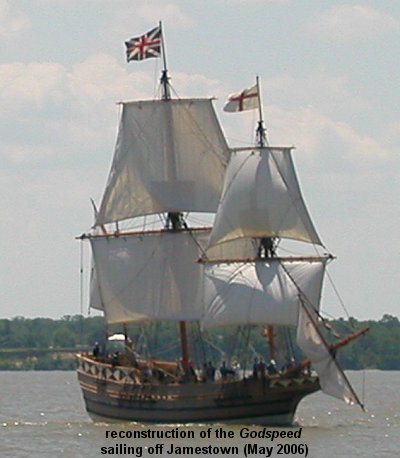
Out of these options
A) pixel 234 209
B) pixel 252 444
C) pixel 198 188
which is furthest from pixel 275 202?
pixel 252 444

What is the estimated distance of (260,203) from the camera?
81.8 meters

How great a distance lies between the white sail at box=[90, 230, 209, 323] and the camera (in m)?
88.2

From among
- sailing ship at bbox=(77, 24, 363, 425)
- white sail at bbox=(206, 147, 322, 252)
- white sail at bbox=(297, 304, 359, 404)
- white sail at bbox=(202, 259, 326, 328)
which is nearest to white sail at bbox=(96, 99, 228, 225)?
sailing ship at bbox=(77, 24, 363, 425)

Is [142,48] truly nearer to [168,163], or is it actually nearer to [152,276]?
[168,163]

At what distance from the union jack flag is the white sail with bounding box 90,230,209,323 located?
287 inches

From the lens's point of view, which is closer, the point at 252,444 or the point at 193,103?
the point at 252,444

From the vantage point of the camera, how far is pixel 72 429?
83688 millimetres

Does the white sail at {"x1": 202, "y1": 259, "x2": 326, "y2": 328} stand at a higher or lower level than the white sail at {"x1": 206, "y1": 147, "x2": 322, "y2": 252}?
lower

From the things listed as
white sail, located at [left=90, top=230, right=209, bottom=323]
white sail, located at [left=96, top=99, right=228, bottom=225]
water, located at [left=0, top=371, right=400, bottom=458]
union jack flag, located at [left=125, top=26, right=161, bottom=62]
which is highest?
union jack flag, located at [left=125, top=26, right=161, bottom=62]

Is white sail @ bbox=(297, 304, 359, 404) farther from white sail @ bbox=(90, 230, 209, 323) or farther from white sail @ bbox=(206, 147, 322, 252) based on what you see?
white sail @ bbox=(90, 230, 209, 323)

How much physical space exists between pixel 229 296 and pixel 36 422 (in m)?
11.7

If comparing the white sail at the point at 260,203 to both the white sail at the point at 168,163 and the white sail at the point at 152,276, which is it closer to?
the white sail at the point at 168,163

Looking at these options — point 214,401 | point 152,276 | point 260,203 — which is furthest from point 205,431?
point 152,276

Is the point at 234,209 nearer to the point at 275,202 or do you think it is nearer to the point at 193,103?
the point at 275,202
